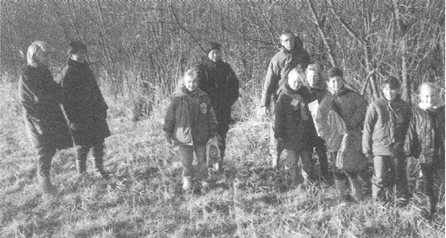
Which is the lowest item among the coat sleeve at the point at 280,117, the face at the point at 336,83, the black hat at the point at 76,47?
the coat sleeve at the point at 280,117

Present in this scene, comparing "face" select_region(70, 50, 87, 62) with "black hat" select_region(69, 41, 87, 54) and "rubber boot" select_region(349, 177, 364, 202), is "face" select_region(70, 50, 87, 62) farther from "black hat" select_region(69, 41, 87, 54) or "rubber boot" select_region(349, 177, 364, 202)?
"rubber boot" select_region(349, 177, 364, 202)

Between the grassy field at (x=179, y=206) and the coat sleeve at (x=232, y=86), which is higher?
the coat sleeve at (x=232, y=86)

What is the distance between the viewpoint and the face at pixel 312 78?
400 cm

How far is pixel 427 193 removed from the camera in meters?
3.69

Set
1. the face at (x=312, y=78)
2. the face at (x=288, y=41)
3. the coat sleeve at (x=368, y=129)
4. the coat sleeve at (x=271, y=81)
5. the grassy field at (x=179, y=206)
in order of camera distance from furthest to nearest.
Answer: the coat sleeve at (x=271, y=81) → the face at (x=288, y=41) → the face at (x=312, y=78) → the grassy field at (x=179, y=206) → the coat sleeve at (x=368, y=129)

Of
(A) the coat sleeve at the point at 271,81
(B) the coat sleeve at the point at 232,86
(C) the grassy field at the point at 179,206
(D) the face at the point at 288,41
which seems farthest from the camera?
(B) the coat sleeve at the point at 232,86

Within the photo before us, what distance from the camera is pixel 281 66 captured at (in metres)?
4.64

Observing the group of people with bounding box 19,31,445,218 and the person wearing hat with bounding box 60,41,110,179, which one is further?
the person wearing hat with bounding box 60,41,110,179

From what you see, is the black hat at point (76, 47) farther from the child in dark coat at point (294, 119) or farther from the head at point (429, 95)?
the head at point (429, 95)

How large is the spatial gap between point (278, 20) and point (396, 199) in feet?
11.5

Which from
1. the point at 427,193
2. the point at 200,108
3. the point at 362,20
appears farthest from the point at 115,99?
the point at 427,193

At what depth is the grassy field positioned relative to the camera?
148 inches

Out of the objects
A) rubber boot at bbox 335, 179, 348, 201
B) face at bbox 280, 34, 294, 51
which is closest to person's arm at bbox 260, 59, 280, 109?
face at bbox 280, 34, 294, 51

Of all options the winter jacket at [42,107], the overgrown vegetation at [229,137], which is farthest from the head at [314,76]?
the winter jacket at [42,107]
